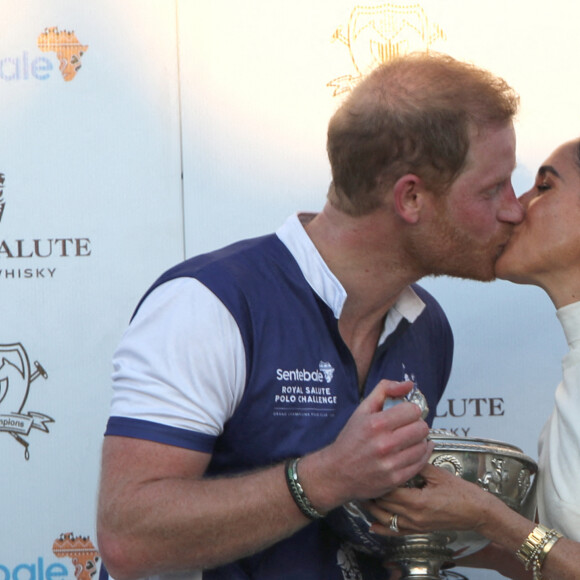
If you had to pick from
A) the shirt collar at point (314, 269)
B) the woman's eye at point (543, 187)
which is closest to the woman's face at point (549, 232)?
the woman's eye at point (543, 187)

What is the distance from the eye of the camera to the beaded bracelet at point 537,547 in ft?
5.77

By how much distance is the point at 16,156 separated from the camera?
2.43 metres

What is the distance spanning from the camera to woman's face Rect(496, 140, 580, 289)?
6.49ft

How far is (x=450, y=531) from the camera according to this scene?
1.79 m

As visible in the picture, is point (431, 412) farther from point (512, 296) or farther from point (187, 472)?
point (187, 472)

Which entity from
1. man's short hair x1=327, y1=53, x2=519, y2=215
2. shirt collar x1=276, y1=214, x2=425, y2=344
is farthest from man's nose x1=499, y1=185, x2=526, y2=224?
shirt collar x1=276, y1=214, x2=425, y2=344

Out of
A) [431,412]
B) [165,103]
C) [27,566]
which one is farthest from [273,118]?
[27,566]

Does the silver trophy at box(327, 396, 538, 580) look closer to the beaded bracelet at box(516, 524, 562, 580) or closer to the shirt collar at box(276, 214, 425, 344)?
the beaded bracelet at box(516, 524, 562, 580)

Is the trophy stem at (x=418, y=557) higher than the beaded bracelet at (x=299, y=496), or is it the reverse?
the beaded bracelet at (x=299, y=496)

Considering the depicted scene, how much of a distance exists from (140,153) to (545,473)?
1.20 meters

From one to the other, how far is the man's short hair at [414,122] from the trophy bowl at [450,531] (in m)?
0.50

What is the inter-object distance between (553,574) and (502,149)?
2.63ft

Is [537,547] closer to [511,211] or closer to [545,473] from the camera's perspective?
[545,473]

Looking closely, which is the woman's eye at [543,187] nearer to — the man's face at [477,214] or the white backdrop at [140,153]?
the man's face at [477,214]
